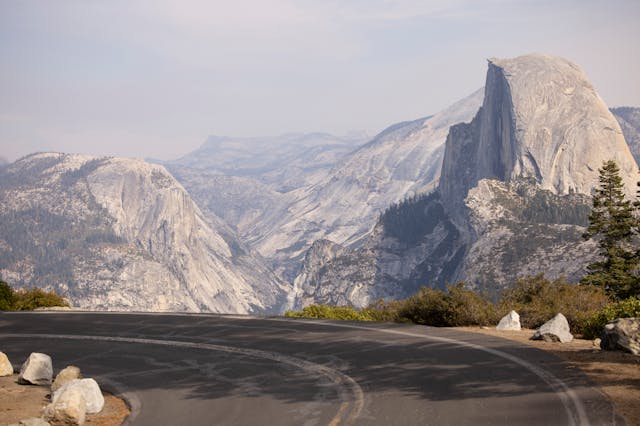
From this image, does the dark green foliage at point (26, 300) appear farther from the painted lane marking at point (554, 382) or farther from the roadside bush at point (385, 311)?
the painted lane marking at point (554, 382)

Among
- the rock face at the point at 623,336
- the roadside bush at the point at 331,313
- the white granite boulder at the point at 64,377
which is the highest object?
the rock face at the point at 623,336

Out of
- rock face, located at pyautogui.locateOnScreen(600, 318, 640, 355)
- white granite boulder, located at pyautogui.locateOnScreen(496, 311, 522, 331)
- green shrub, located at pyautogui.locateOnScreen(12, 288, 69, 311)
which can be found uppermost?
rock face, located at pyautogui.locateOnScreen(600, 318, 640, 355)

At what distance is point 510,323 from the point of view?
75.2ft

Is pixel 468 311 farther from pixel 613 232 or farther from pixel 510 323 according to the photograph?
pixel 613 232

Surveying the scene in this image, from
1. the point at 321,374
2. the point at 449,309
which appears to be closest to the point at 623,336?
the point at 321,374

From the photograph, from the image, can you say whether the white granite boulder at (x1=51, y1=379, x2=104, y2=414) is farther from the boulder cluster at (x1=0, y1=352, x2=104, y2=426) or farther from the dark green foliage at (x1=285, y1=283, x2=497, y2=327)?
the dark green foliage at (x1=285, y1=283, x2=497, y2=327)

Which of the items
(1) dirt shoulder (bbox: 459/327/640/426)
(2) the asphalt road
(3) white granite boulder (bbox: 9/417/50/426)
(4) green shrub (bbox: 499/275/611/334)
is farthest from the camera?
(4) green shrub (bbox: 499/275/611/334)

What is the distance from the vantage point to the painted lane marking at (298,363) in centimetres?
1275

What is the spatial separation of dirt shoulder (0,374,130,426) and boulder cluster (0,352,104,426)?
222 millimetres

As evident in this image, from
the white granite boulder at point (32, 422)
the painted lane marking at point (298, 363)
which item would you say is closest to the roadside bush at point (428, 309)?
the painted lane marking at point (298, 363)

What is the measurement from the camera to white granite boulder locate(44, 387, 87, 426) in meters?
12.9

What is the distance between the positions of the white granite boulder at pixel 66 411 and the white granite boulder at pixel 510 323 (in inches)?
552

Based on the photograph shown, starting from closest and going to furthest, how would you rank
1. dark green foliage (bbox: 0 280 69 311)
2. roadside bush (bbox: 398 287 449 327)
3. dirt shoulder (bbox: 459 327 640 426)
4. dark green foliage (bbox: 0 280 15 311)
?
dirt shoulder (bbox: 459 327 640 426) → roadside bush (bbox: 398 287 449 327) → dark green foliage (bbox: 0 280 15 311) → dark green foliage (bbox: 0 280 69 311)

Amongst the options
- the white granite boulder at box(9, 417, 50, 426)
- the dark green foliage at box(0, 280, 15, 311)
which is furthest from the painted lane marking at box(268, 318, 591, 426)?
the dark green foliage at box(0, 280, 15, 311)
